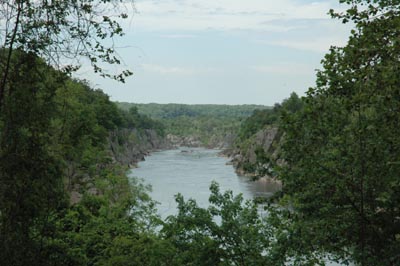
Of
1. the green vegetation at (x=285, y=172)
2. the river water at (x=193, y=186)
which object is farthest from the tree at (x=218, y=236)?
the river water at (x=193, y=186)

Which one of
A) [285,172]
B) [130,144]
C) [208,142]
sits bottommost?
[208,142]

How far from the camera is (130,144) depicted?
109 meters

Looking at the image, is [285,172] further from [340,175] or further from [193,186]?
[193,186]

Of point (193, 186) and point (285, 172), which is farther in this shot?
point (193, 186)

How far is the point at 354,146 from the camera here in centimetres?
1125

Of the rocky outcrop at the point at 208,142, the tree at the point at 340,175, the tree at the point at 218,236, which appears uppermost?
the tree at the point at 340,175

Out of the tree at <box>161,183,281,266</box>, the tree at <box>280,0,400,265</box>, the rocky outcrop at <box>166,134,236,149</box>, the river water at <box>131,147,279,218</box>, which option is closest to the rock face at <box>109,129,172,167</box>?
the river water at <box>131,147,279,218</box>

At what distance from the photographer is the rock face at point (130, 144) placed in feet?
284

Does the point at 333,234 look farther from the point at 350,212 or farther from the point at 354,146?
the point at 354,146

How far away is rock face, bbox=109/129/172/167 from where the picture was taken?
86.7 m

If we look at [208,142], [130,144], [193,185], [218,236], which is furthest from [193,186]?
[208,142]

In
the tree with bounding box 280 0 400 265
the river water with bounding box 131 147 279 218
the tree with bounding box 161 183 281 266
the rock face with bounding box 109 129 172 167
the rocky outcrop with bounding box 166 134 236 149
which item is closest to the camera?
the tree with bounding box 280 0 400 265

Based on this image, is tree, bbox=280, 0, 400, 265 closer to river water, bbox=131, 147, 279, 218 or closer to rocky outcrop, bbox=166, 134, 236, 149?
river water, bbox=131, 147, 279, 218

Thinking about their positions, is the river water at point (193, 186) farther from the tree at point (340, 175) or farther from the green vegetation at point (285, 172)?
the tree at point (340, 175)
